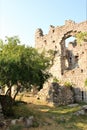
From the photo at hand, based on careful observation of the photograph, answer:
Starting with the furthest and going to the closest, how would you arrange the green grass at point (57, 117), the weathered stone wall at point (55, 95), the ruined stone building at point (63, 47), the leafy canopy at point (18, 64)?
1. the ruined stone building at point (63, 47)
2. the weathered stone wall at point (55, 95)
3. the leafy canopy at point (18, 64)
4. the green grass at point (57, 117)

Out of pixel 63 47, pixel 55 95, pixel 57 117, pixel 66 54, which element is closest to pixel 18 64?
pixel 57 117

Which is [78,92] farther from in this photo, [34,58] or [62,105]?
[34,58]

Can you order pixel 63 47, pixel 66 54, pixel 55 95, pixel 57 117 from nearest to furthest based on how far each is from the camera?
pixel 57 117 → pixel 55 95 → pixel 63 47 → pixel 66 54

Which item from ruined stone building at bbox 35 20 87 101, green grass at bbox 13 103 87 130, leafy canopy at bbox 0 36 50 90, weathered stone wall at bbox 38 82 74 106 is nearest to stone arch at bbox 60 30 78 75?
ruined stone building at bbox 35 20 87 101

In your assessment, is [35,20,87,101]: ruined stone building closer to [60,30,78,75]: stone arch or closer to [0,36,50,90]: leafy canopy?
[60,30,78,75]: stone arch

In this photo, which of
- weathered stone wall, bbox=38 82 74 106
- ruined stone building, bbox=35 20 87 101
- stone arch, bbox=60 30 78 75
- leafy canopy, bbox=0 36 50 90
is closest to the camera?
leafy canopy, bbox=0 36 50 90

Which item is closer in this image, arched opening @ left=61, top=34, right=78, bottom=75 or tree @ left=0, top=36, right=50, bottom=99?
tree @ left=0, top=36, right=50, bottom=99

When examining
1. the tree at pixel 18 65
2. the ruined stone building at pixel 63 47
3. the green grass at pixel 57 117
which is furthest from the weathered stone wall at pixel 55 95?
the tree at pixel 18 65

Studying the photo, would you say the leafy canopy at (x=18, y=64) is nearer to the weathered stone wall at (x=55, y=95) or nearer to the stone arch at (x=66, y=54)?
the weathered stone wall at (x=55, y=95)

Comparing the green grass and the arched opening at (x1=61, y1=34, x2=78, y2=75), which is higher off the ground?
the arched opening at (x1=61, y1=34, x2=78, y2=75)

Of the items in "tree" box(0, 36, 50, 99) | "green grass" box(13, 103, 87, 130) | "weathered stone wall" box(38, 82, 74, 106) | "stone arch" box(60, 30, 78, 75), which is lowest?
"green grass" box(13, 103, 87, 130)

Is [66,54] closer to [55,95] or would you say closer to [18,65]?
[55,95]

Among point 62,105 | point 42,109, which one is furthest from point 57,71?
point 42,109

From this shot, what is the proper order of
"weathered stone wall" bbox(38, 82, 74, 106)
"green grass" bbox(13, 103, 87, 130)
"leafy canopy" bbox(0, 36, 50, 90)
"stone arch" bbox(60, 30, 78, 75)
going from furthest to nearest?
"stone arch" bbox(60, 30, 78, 75)
"weathered stone wall" bbox(38, 82, 74, 106)
"leafy canopy" bbox(0, 36, 50, 90)
"green grass" bbox(13, 103, 87, 130)
